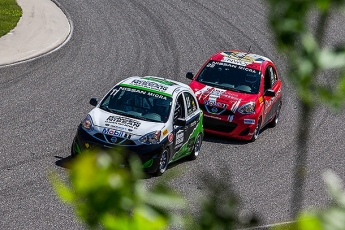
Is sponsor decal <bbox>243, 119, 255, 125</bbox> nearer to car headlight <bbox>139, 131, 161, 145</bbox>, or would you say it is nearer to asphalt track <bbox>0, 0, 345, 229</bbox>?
asphalt track <bbox>0, 0, 345, 229</bbox>

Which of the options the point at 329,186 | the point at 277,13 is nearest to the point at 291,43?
the point at 277,13

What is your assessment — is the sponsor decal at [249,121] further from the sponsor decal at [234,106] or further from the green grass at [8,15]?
the green grass at [8,15]

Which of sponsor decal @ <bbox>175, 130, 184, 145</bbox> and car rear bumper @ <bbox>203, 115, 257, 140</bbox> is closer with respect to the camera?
sponsor decal @ <bbox>175, 130, 184, 145</bbox>

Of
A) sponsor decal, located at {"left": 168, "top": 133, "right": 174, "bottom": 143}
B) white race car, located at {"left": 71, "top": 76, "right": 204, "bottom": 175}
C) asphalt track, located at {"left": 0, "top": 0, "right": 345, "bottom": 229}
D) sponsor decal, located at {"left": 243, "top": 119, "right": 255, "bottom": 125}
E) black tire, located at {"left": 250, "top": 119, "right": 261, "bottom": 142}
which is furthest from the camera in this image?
black tire, located at {"left": 250, "top": 119, "right": 261, "bottom": 142}

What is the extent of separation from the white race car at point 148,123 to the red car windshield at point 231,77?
77.6 inches

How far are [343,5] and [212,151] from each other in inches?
574

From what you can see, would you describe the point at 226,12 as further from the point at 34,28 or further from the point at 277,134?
the point at 277,134

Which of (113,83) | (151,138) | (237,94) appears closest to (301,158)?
(151,138)

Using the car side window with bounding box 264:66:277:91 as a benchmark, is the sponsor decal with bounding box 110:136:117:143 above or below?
above

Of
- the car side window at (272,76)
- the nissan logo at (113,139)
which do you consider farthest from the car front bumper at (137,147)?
the car side window at (272,76)

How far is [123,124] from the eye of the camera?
43.5 ft

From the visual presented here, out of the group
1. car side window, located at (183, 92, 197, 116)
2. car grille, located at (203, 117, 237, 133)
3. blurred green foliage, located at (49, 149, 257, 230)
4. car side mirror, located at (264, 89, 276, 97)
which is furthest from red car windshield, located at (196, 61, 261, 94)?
blurred green foliage, located at (49, 149, 257, 230)

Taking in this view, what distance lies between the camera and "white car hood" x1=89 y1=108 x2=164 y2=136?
43.2 ft

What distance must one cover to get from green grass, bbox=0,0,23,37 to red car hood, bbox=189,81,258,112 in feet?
25.0
